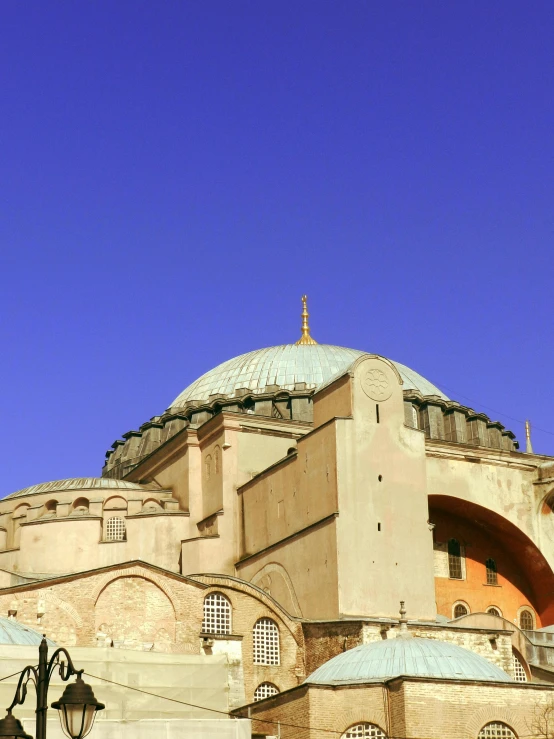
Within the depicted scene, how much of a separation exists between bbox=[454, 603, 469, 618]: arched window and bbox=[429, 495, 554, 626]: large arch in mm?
2697

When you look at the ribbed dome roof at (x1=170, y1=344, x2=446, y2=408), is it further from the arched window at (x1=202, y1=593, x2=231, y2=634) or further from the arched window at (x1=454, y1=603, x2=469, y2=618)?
the arched window at (x1=202, y1=593, x2=231, y2=634)

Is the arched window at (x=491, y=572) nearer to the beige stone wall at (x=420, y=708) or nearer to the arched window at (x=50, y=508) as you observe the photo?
the beige stone wall at (x=420, y=708)

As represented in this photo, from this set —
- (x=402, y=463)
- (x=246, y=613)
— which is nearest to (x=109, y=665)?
(x=246, y=613)

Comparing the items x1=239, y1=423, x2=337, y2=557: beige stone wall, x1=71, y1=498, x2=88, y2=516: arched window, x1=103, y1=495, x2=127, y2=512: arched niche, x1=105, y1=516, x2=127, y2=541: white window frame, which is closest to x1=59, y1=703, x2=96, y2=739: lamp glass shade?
x1=239, y1=423, x2=337, y2=557: beige stone wall

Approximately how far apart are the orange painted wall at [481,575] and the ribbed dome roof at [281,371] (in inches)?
283

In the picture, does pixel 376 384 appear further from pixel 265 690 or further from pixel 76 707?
pixel 76 707

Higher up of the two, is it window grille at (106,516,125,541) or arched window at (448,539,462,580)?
window grille at (106,516,125,541)

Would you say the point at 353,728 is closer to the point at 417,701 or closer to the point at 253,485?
the point at 417,701

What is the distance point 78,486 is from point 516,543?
14.6 meters

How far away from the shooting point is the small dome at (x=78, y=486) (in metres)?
38.8

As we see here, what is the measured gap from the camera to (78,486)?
38.9m

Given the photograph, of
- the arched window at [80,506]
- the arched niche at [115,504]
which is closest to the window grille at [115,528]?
the arched niche at [115,504]

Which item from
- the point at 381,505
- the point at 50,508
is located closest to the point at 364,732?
the point at 381,505

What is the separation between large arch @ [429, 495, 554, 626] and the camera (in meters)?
38.5
